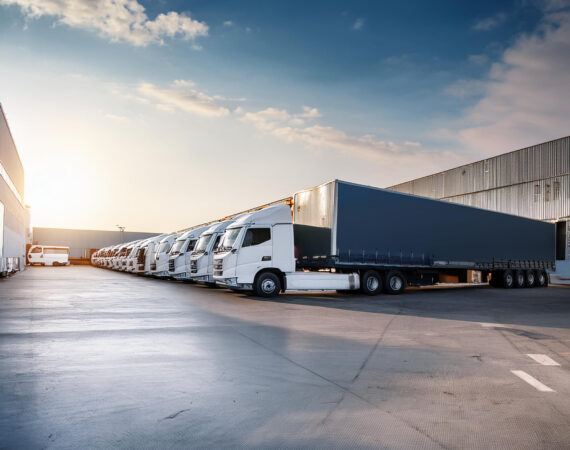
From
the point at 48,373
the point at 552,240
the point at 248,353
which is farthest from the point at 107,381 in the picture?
the point at 552,240

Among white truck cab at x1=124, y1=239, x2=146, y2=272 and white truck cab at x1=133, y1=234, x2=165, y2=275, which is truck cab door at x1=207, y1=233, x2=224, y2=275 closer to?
white truck cab at x1=133, y1=234, x2=165, y2=275

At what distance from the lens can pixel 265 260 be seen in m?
17.1

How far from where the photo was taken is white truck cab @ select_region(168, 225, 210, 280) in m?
24.3

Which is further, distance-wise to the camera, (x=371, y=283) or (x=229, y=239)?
(x=371, y=283)

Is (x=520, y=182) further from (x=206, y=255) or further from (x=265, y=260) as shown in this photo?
(x=265, y=260)

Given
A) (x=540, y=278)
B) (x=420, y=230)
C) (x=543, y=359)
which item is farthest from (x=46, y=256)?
(x=543, y=359)

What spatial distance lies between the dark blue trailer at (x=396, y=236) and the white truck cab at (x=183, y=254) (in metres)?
6.83

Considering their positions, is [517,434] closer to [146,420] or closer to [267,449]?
[267,449]

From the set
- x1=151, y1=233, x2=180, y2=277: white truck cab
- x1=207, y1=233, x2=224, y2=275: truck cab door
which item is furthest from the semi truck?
x1=151, y1=233, x2=180, y2=277: white truck cab

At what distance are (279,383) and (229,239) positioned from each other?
12397 mm

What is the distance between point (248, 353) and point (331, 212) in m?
A: 10.7

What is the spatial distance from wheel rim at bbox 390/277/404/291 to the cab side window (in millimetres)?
5340

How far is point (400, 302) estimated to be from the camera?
16.3 meters

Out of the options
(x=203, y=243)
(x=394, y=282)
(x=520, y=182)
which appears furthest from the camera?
(x=520, y=182)
